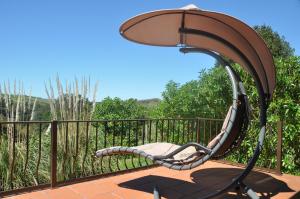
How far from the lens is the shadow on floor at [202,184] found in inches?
139

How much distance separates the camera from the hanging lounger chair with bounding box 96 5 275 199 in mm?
3080

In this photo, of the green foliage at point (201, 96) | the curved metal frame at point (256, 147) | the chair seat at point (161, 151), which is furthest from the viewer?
the green foliage at point (201, 96)

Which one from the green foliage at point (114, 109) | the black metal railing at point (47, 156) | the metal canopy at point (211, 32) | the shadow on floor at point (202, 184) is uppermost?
the metal canopy at point (211, 32)

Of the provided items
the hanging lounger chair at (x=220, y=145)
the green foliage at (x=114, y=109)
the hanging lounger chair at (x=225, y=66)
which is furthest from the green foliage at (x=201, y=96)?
the hanging lounger chair at (x=220, y=145)

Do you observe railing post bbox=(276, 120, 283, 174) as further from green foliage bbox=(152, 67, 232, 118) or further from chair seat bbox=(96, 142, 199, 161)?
green foliage bbox=(152, 67, 232, 118)

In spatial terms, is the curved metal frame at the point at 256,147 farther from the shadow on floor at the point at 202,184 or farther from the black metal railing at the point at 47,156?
the black metal railing at the point at 47,156

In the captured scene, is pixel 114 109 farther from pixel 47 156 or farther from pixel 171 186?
pixel 171 186

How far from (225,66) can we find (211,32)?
1.31 feet

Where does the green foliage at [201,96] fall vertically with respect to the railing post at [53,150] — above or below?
above

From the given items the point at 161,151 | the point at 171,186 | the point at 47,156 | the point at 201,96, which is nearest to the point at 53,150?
the point at 47,156

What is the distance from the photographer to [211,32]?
3420 mm

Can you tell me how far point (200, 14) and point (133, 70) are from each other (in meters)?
14.0

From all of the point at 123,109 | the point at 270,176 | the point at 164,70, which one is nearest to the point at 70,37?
the point at 123,109

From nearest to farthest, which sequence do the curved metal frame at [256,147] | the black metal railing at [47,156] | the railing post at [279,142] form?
the curved metal frame at [256,147], the black metal railing at [47,156], the railing post at [279,142]
